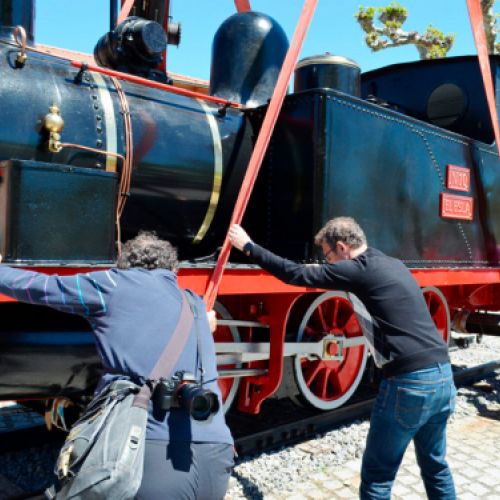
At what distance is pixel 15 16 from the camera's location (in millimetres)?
2779

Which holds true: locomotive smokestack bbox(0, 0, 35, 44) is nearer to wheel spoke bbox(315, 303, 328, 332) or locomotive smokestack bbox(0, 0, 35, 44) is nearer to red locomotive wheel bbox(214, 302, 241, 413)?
red locomotive wheel bbox(214, 302, 241, 413)

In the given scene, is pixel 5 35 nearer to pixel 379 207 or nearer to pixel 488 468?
pixel 379 207

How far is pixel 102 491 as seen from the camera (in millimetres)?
1478

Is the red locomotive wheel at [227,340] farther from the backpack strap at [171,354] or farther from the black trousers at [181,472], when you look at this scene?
the black trousers at [181,472]

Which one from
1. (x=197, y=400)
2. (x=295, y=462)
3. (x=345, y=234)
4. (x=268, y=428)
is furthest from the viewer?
(x=268, y=428)

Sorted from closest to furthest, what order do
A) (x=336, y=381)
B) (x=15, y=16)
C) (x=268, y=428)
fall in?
(x=15, y=16) < (x=268, y=428) < (x=336, y=381)

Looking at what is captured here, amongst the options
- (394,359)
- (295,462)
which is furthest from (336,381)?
(394,359)

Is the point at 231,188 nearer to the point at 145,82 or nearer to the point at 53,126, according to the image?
the point at 145,82

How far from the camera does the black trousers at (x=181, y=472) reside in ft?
5.37

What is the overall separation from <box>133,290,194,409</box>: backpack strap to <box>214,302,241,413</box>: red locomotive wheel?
148 cm

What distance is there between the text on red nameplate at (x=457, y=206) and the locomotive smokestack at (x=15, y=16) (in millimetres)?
A: 2981

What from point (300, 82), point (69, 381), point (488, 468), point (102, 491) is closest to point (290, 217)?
point (300, 82)

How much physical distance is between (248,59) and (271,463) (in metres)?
2.54

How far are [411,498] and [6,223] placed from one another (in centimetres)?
236
